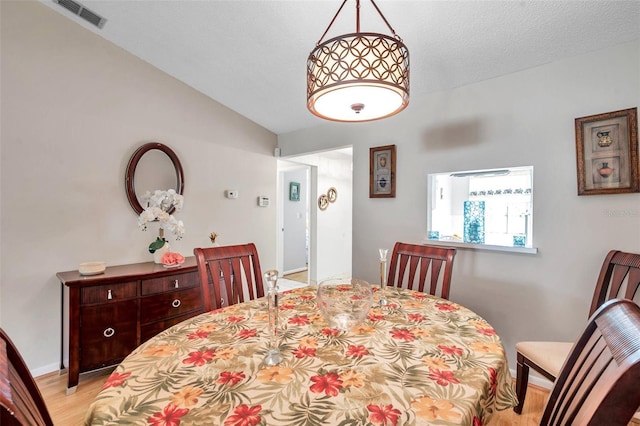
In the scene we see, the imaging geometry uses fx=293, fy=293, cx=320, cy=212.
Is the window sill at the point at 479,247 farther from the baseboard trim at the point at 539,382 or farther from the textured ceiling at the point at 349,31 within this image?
the textured ceiling at the point at 349,31

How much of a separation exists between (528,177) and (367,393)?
2272 mm

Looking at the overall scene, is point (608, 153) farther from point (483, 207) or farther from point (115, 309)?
point (115, 309)

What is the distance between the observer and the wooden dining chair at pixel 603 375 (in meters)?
0.50

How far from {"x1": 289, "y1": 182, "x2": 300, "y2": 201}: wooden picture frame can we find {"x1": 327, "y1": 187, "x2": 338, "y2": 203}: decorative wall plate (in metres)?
1.00

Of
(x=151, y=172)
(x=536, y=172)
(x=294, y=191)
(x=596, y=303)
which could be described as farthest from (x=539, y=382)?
(x=294, y=191)

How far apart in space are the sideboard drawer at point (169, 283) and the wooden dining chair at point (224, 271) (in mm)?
890

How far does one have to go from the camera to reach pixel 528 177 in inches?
90.5

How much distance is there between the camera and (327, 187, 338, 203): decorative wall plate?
195 inches

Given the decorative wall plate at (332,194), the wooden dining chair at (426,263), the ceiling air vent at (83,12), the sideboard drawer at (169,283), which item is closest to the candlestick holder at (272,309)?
the wooden dining chair at (426,263)

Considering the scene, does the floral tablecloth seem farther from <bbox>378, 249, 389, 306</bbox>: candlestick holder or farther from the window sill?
the window sill

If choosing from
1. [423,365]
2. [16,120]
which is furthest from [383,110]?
[16,120]

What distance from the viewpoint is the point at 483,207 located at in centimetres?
258

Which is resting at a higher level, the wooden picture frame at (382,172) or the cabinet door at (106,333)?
the wooden picture frame at (382,172)

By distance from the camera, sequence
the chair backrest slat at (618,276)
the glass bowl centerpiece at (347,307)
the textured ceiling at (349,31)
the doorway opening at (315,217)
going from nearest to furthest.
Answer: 1. the glass bowl centerpiece at (347,307)
2. the chair backrest slat at (618,276)
3. the textured ceiling at (349,31)
4. the doorway opening at (315,217)
